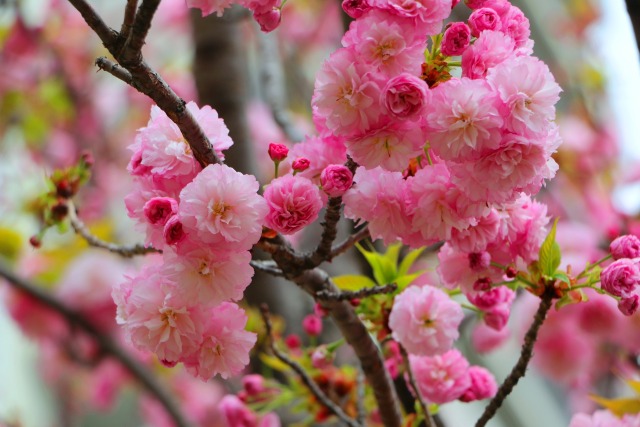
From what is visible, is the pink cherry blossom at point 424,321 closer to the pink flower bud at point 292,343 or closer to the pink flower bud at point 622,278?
the pink flower bud at point 622,278

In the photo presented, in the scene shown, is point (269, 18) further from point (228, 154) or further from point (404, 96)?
point (228, 154)

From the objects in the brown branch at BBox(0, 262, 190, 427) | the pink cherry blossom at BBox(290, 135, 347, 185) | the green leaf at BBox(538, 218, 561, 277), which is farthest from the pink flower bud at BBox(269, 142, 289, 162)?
the brown branch at BBox(0, 262, 190, 427)

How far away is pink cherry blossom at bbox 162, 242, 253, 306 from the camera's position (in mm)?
500

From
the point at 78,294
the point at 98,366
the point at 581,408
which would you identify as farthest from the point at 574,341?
the point at 98,366

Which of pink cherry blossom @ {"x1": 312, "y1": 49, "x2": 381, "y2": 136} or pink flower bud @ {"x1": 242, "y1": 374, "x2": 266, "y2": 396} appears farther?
pink flower bud @ {"x1": 242, "y1": 374, "x2": 266, "y2": 396}

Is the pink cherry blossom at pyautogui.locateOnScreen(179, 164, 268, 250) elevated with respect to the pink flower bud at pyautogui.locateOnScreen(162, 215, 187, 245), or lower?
elevated

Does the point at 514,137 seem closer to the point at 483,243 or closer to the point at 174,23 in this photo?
the point at 483,243

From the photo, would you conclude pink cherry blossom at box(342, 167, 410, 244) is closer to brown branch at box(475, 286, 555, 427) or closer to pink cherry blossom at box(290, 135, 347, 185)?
pink cherry blossom at box(290, 135, 347, 185)

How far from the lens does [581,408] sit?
62.7 inches

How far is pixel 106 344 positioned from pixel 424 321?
34.4 inches

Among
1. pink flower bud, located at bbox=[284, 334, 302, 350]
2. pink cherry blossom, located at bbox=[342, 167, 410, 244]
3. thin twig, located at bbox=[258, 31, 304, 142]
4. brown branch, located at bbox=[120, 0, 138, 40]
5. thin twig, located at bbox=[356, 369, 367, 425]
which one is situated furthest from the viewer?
thin twig, located at bbox=[258, 31, 304, 142]

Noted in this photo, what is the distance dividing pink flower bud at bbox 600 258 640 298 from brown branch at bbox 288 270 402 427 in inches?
7.8

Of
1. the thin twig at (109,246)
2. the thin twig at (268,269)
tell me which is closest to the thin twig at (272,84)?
the thin twig at (109,246)

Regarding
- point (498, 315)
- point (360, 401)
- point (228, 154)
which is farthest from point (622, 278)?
point (228, 154)
